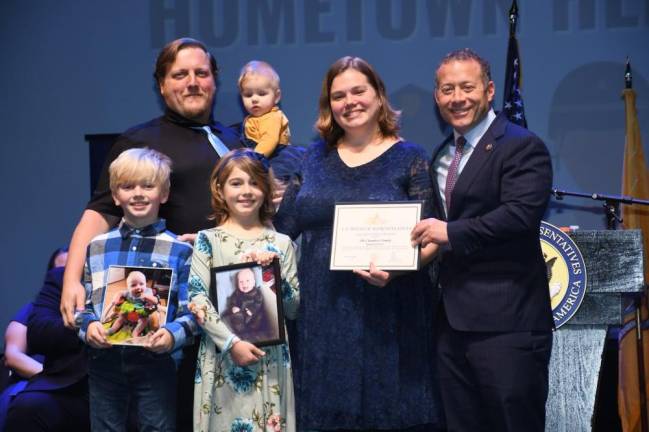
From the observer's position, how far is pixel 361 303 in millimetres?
2965

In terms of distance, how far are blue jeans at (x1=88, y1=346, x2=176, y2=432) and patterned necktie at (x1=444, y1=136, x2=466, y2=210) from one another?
1171mm

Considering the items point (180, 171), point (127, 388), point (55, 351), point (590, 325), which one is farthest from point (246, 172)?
point (590, 325)

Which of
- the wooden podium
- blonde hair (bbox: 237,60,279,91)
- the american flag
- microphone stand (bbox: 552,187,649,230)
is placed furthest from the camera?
the american flag

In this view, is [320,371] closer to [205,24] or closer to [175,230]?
[175,230]

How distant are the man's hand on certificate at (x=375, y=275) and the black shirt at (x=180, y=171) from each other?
73 cm

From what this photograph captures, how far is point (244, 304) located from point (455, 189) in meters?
0.84

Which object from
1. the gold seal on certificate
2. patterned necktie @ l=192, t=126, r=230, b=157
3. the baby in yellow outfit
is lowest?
the gold seal on certificate

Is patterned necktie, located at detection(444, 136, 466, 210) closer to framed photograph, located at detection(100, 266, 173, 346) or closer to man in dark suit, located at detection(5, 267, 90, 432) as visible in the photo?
framed photograph, located at detection(100, 266, 173, 346)

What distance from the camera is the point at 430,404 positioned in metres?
2.92

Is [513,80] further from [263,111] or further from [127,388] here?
[127,388]

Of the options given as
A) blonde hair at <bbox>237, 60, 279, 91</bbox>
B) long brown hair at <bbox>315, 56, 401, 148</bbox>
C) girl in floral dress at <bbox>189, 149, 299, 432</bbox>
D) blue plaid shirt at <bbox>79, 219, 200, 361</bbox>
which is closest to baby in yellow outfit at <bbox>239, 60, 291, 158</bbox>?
blonde hair at <bbox>237, 60, 279, 91</bbox>

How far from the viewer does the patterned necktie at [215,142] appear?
337cm

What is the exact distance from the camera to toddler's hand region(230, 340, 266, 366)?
2.82 meters

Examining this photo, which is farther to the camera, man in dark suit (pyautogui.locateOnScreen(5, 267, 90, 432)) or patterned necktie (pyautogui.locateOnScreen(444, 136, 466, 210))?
man in dark suit (pyautogui.locateOnScreen(5, 267, 90, 432))
